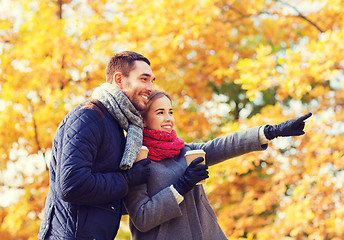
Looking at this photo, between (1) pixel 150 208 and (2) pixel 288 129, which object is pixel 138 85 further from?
(2) pixel 288 129

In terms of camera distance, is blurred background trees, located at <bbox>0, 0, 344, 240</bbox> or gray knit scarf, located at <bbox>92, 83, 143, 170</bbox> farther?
blurred background trees, located at <bbox>0, 0, 344, 240</bbox>

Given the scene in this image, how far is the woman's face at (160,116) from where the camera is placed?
7.95ft

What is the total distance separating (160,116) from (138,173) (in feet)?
1.55

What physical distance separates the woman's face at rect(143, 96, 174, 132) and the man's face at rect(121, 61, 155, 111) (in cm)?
12

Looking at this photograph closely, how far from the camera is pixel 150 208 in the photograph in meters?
2.11

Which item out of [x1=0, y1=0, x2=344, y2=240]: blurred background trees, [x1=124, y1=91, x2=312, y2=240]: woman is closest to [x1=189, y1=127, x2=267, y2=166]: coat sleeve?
[x1=124, y1=91, x2=312, y2=240]: woman

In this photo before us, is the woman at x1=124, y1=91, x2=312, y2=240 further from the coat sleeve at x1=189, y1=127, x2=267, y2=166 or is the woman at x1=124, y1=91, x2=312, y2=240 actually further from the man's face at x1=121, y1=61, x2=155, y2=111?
the man's face at x1=121, y1=61, x2=155, y2=111

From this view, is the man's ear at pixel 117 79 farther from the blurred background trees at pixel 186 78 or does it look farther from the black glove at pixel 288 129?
the blurred background trees at pixel 186 78

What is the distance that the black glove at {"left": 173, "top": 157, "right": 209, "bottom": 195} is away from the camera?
2148 millimetres

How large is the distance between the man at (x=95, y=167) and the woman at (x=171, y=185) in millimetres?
124

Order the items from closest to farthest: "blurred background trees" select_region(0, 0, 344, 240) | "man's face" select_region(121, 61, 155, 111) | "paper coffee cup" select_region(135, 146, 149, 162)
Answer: "paper coffee cup" select_region(135, 146, 149, 162) → "man's face" select_region(121, 61, 155, 111) → "blurred background trees" select_region(0, 0, 344, 240)

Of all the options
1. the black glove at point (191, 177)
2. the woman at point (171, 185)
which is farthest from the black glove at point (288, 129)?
the black glove at point (191, 177)

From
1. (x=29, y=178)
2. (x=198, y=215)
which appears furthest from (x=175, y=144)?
(x=29, y=178)

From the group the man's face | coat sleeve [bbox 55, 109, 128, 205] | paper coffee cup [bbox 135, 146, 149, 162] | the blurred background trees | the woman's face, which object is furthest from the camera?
the blurred background trees
